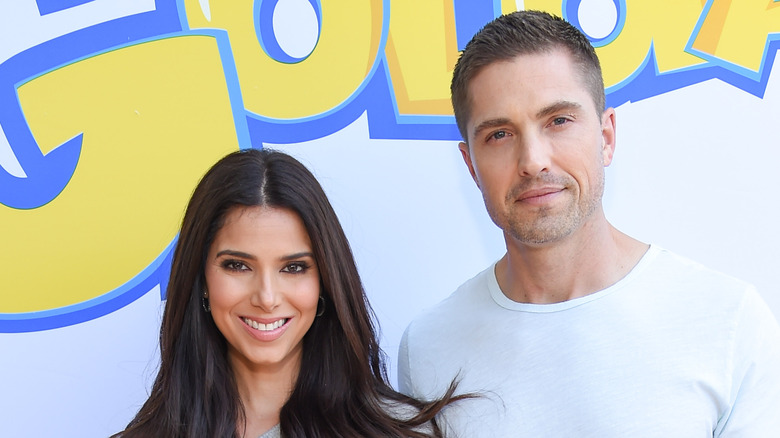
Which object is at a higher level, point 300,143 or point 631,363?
point 300,143

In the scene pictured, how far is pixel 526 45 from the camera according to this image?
Result: 1681mm

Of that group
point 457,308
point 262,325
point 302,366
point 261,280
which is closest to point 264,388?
point 302,366

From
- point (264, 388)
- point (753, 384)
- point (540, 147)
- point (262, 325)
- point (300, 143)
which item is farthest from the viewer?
point (300, 143)

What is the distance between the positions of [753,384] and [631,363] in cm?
23

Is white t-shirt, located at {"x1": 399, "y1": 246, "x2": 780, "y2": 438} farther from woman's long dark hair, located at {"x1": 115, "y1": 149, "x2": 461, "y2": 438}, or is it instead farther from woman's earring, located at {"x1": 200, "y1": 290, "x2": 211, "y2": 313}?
woman's earring, located at {"x1": 200, "y1": 290, "x2": 211, "y2": 313}

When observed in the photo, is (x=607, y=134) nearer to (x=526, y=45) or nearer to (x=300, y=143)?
(x=526, y=45)

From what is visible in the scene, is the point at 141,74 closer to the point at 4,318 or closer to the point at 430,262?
the point at 4,318

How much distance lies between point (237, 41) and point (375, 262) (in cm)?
74

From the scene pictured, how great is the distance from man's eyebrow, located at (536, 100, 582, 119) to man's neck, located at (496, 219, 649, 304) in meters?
0.26

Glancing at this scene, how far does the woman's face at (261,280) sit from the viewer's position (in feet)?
5.67

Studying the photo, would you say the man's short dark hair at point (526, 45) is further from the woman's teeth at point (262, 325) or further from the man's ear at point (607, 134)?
the woman's teeth at point (262, 325)

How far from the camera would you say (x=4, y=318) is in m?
2.06

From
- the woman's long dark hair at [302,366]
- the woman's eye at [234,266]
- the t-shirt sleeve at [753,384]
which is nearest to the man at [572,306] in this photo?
the t-shirt sleeve at [753,384]

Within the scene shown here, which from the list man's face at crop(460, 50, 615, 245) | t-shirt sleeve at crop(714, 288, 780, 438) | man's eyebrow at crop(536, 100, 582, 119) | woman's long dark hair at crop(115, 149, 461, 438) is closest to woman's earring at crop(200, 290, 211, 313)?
woman's long dark hair at crop(115, 149, 461, 438)
